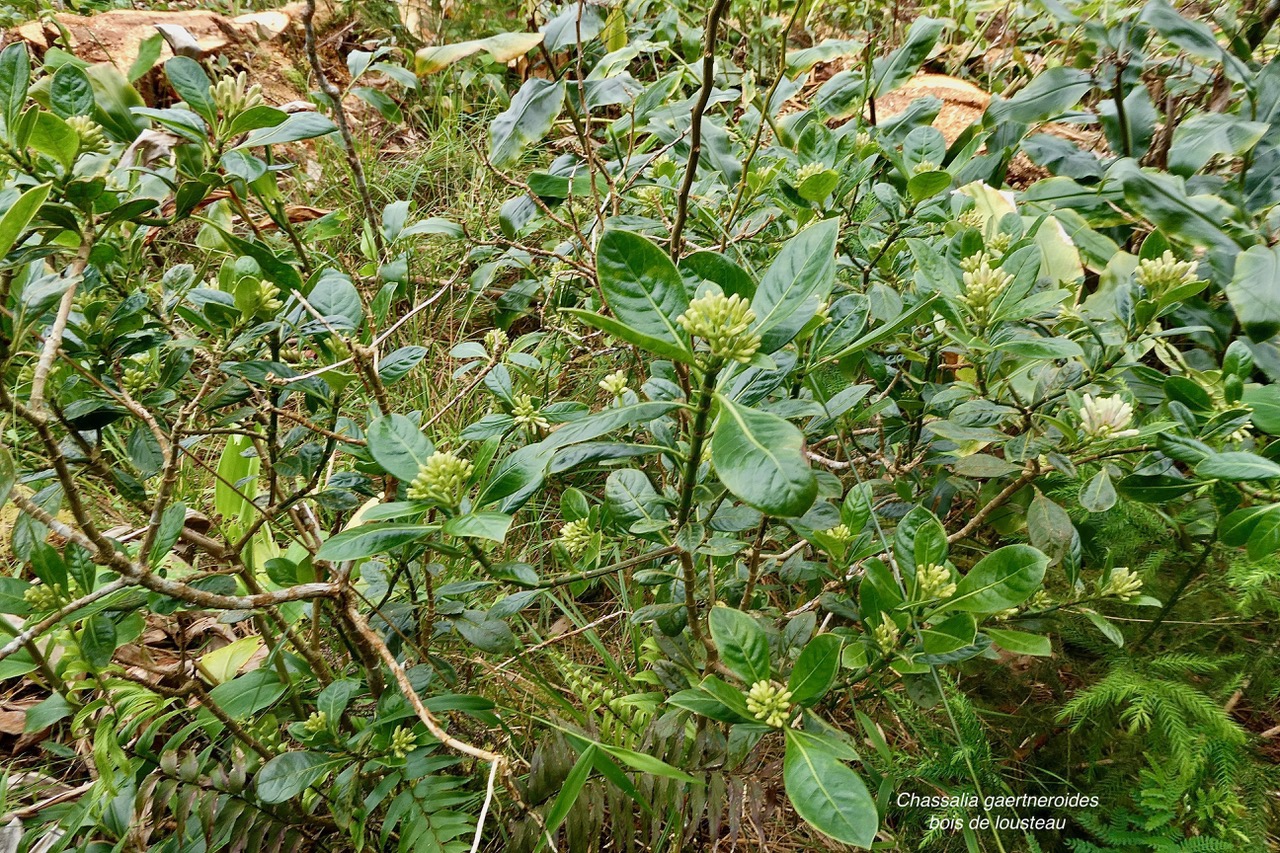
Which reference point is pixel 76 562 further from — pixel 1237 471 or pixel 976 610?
pixel 1237 471

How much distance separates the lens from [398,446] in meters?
0.84

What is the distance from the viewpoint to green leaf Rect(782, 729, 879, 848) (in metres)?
0.69

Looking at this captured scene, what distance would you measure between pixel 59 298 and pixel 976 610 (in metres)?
1.10

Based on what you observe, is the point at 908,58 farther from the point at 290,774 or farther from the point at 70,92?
the point at 290,774

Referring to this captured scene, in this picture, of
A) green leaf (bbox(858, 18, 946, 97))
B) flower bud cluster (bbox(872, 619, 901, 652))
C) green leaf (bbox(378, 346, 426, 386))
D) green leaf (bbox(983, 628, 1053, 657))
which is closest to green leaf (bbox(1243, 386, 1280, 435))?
green leaf (bbox(983, 628, 1053, 657))

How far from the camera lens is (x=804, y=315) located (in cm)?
73

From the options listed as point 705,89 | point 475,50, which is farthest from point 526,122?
point 705,89

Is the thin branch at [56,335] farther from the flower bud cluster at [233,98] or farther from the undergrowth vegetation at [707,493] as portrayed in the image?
the flower bud cluster at [233,98]

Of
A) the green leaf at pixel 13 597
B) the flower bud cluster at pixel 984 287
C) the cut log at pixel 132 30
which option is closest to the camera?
the flower bud cluster at pixel 984 287

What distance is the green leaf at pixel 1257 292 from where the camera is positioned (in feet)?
3.40

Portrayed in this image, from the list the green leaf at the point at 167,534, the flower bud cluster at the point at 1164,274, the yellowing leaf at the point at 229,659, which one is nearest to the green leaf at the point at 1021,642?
the flower bud cluster at the point at 1164,274

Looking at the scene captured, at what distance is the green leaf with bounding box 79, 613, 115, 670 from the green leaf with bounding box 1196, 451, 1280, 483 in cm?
136

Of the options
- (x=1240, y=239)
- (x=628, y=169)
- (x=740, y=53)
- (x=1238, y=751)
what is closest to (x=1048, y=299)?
(x=1240, y=239)

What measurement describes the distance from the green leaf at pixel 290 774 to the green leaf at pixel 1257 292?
4.70 feet
